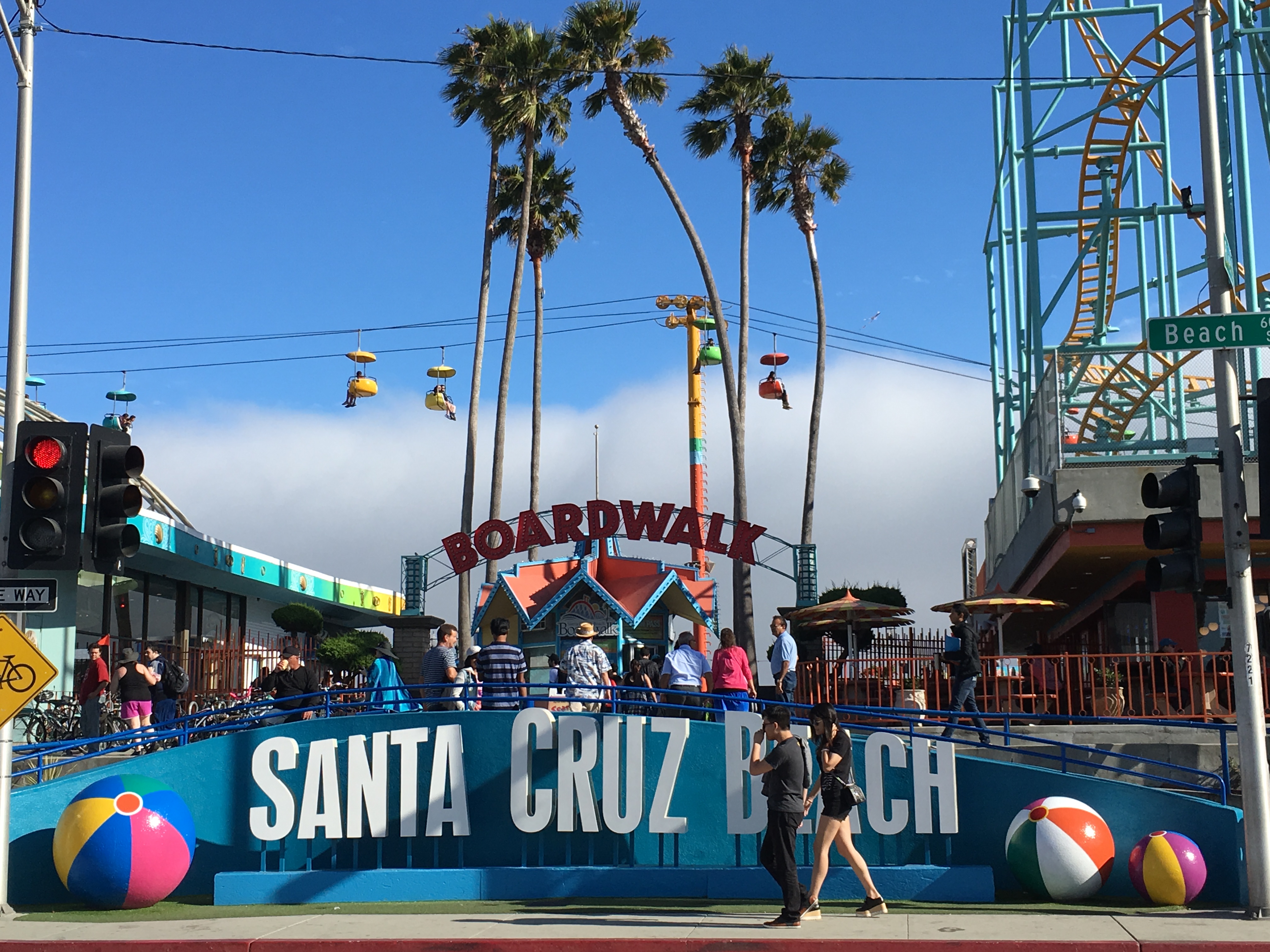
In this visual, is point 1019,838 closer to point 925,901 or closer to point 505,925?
point 925,901

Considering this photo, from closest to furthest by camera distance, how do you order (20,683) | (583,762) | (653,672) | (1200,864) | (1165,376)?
(20,683) → (1200,864) → (583,762) → (653,672) → (1165,376)

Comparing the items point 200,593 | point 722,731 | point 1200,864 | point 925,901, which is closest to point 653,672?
point 722,731

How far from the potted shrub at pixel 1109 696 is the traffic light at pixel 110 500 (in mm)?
11317

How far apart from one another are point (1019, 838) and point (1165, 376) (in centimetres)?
1135

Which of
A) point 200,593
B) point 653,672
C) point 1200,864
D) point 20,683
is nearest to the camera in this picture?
point 20,683

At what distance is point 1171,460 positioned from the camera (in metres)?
19.2

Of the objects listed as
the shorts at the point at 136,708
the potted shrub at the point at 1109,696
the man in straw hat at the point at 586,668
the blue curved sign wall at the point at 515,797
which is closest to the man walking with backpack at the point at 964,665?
the potted shrub at the point at 1109,696

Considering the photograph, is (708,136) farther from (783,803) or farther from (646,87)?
(783,803)

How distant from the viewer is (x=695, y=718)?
1557cm

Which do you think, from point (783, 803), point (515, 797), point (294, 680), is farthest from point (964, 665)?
point (294, 680)

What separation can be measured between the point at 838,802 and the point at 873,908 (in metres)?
1.00

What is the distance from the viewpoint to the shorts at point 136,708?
56.2ft

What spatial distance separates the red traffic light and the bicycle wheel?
1.54 metres

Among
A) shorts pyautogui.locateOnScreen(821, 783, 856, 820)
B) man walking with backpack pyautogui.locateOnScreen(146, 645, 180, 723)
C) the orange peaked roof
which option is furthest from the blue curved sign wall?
the orange peaked roof
